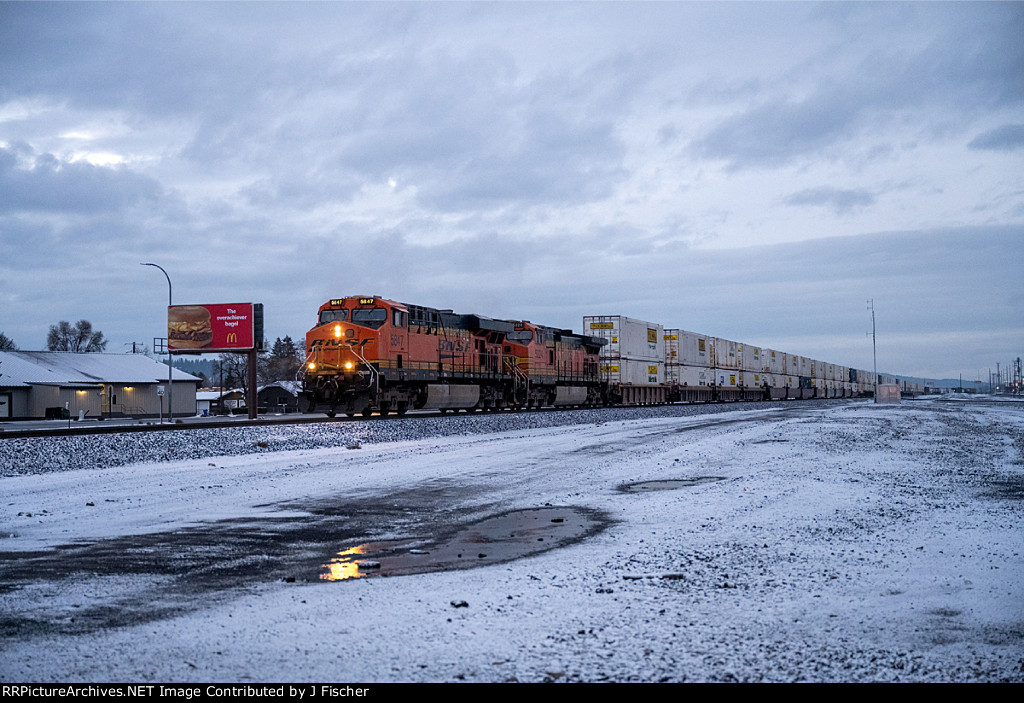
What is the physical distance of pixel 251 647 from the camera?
4.54 m

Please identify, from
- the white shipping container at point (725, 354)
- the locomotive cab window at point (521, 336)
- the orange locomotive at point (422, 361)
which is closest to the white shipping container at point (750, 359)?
the white shipping container at point (725, 354)

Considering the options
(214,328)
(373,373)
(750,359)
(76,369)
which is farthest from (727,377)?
(76,369)

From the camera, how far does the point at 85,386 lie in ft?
197

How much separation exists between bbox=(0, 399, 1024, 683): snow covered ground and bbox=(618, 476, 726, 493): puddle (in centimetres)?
13

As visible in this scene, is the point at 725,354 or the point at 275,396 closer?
the point at 725,354

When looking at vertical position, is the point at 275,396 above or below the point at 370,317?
below

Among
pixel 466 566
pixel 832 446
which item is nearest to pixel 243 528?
pixel 466 566

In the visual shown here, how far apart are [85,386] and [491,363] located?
121ft

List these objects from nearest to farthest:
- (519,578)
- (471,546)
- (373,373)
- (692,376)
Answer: (519,578)
(471,546)
(373,373)
(692,376)

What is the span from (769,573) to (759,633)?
5.23 feet

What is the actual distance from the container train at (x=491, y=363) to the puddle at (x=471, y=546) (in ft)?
70.9

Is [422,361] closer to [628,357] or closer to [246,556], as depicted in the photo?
[628,357]
